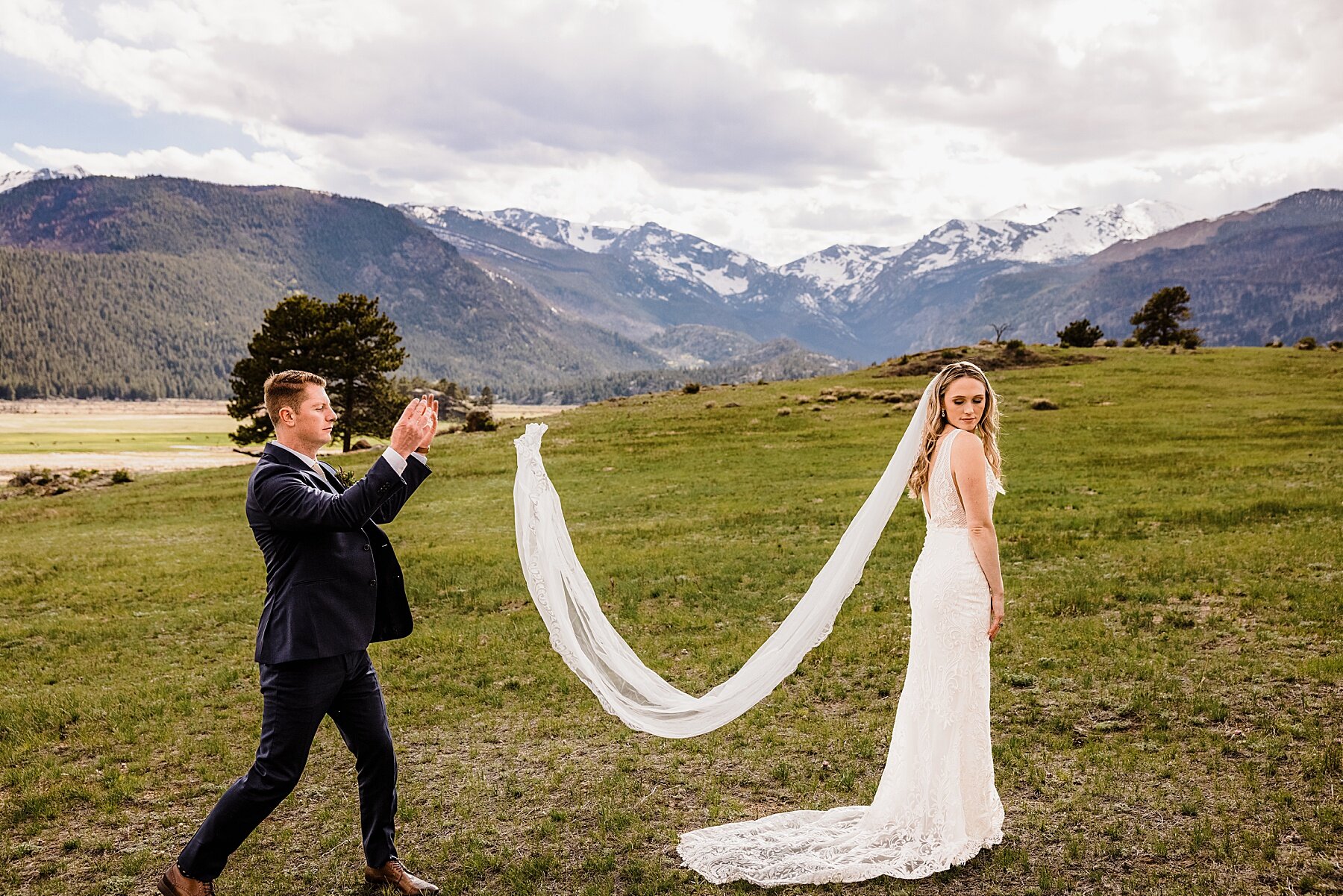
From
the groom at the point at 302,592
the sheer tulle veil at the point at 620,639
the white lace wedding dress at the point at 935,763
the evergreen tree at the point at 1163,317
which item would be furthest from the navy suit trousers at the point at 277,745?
the evergreen tree at the point at 1163,317

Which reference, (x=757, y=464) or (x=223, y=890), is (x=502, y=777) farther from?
(x=757, y=464)

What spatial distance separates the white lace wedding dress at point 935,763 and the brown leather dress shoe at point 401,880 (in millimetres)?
2061

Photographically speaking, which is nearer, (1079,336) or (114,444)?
(1079,336)

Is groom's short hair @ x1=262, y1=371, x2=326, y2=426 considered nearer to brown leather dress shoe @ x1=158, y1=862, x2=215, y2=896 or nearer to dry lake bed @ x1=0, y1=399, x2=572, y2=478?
brown leather dress shoe @ x1=158, y1=862, x2=215, y2=896

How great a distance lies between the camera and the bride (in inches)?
251

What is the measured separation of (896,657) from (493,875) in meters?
7.02

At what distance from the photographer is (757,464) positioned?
33.7 m

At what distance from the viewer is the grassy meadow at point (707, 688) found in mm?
6645

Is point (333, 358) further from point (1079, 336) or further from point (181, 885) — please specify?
point (1079, 336)

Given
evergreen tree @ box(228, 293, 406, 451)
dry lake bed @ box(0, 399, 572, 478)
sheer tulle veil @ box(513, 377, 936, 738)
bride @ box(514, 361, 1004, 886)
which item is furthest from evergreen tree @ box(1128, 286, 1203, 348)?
bride @ box(514, 361, 1004, 886)

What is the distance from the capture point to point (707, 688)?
430 inches

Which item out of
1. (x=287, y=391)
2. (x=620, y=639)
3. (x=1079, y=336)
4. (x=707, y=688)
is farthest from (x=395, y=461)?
(x=1079, y=336)

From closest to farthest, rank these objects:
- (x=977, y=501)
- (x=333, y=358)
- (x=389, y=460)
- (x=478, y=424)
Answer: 1. (x=389, y=460)
2. (x=977, y=501)
3. (x=333, y=358)
4. (x=478, y=424)

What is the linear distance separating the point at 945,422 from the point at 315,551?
5102mm
